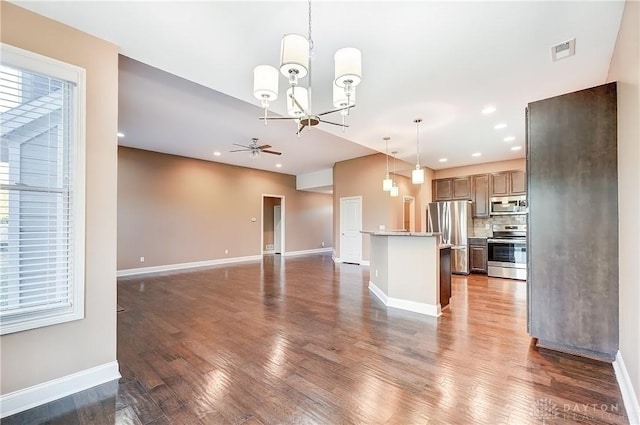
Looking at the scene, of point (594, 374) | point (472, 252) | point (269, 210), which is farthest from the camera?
point (269, 210)

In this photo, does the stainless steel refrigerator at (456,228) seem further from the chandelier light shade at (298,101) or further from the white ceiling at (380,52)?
the chandelier light shade at (298,101)

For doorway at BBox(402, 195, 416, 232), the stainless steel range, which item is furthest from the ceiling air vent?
doorway at BBox(402, 195, 416, 232)

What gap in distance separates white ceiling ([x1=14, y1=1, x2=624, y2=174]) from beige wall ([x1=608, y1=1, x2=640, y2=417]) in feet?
0.96

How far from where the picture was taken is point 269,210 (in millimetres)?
11195

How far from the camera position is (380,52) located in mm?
2514

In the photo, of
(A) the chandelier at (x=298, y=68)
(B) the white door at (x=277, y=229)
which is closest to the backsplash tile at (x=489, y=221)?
(A) the chandelier at (x=298, y=68)

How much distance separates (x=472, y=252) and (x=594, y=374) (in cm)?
456

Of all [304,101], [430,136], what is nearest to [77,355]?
[304,101]

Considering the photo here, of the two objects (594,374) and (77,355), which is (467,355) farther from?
(77,355)

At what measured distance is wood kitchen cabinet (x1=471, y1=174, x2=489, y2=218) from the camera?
22.4 ft

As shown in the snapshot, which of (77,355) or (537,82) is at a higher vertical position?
(537,82)

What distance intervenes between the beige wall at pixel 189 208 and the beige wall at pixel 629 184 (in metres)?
8.04

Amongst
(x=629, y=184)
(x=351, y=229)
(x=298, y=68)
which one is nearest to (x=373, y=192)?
(x=351, y=229)

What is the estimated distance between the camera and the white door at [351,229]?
26.3 feet
